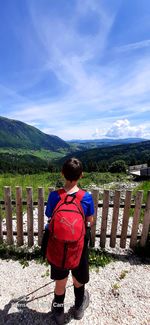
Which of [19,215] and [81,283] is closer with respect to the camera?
[81,283]

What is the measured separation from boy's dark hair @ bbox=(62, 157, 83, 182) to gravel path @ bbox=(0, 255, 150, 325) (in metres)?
2.36

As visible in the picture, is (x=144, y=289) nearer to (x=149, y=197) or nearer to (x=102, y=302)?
(x=102, y=302)

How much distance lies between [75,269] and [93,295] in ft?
3.73

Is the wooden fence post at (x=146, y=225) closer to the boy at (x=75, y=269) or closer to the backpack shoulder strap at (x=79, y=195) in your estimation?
the boy at (x=75, y=269)

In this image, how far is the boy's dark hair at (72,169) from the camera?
2.72 metres

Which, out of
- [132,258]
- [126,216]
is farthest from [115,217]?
[132,258]

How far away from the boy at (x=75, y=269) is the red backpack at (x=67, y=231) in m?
0.10

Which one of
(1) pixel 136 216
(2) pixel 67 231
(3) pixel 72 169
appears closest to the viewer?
(2) pixel 67 231

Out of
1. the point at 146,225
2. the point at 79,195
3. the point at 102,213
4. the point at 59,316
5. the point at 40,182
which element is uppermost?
the point at 79,195

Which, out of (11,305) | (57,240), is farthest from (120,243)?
(57,240)

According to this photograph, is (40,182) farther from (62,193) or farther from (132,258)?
(62,193)

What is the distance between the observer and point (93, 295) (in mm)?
3881

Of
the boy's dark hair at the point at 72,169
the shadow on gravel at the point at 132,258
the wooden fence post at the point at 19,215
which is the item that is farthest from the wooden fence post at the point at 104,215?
the boy's dark hair at the point at 72,169

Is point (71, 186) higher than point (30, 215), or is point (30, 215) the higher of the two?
point (71, 186)
